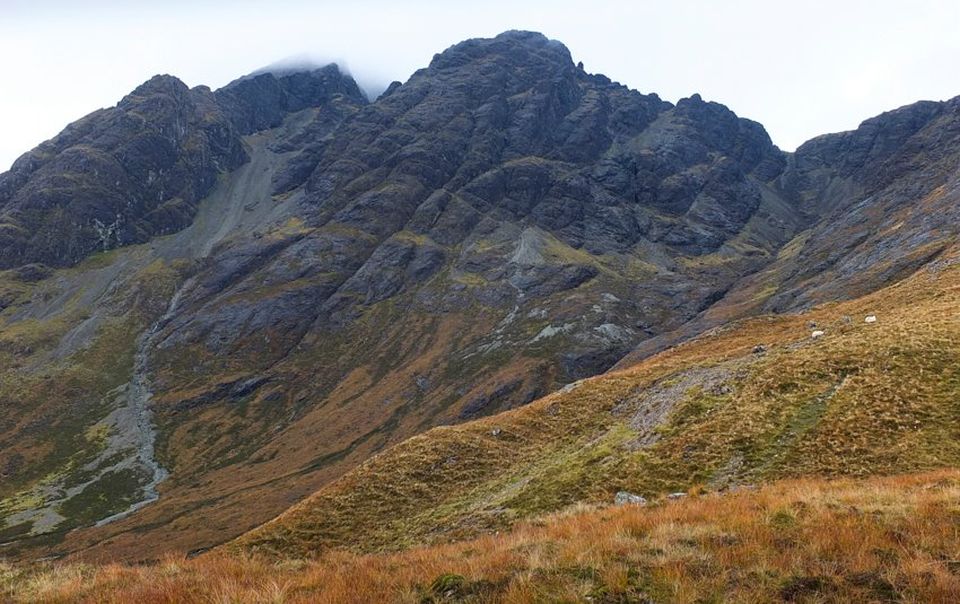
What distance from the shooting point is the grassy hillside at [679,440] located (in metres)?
24.0

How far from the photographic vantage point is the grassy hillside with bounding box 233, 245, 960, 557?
24.0 metres

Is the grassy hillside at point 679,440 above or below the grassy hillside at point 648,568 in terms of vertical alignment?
below

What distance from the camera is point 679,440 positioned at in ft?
91.0

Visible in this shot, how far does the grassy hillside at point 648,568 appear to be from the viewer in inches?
365

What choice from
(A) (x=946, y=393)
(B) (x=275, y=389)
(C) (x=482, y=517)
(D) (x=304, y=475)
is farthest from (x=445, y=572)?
(B) (x=275, y=389)

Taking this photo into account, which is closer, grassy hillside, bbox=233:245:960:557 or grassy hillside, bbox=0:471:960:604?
grassy hillside, bbox=0:471:960:604

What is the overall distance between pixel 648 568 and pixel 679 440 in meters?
18.9

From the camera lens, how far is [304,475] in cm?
13388

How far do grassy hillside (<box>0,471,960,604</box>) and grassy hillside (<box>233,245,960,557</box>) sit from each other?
9622mm

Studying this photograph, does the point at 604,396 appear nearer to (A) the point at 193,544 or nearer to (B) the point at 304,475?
(A) the point at 193,544

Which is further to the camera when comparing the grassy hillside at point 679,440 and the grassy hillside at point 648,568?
the grassy hillside at point 679,440

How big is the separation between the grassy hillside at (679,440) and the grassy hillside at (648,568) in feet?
31.6

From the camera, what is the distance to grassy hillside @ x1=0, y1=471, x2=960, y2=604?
9281 millimetres

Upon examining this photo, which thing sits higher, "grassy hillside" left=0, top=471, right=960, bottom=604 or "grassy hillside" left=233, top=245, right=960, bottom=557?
"grassy hillside" left=0, top=471, right=960, bottom=604
